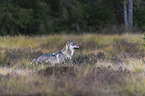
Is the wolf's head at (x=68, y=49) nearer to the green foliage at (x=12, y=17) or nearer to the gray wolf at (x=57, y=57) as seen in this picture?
the gray wolf at (x=57, y=57)

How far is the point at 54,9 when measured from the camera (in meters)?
23.5

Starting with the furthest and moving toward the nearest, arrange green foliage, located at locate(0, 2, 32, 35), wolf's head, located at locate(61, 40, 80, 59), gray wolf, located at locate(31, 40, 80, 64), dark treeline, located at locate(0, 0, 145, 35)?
dark treeline, located at locate(0, 0, 145, 35), green foliage, located at locate(0, 2, 32, 35), wolf's head, located at locate(61, 40, 80, 59), gray wolf, located at locate(31, 40, 80, 64)

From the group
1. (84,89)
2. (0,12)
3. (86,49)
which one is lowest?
(86,49)

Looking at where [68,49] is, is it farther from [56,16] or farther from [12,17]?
[56,16]

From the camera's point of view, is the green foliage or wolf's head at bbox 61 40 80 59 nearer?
wolf's head at bbox 61 40 80 59

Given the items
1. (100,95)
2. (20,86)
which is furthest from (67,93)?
(20,86)

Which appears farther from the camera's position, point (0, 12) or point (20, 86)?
point (0, 12)

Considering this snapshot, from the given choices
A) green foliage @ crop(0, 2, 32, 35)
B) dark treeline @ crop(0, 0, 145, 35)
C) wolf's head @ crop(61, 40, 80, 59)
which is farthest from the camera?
dark treeline @ crop(0, 0, 145, 35)

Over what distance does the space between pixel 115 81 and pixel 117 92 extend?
667 mm

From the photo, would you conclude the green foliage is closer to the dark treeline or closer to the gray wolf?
the dark treeline

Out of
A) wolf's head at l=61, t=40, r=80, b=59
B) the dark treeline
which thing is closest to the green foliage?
the dark treeline

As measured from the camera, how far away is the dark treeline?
19.2 m

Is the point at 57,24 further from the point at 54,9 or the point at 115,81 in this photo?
the point at 115,81

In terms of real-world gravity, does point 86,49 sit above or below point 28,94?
below
